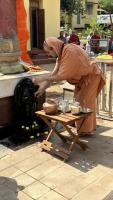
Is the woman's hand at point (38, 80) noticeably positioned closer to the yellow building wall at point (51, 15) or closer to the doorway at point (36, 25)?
the doorway at point (36, 25)

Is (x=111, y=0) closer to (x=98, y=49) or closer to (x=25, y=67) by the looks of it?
(x=98, y=49)

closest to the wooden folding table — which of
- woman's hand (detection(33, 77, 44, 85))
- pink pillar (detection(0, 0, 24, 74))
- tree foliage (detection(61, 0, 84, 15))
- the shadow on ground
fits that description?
woman's hand (detection(33, 77, 44, 85))

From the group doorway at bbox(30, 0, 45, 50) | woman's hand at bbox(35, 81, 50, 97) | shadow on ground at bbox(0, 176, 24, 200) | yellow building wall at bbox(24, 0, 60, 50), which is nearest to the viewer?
shadow on ground at bbox(0, 176, 24, 200)

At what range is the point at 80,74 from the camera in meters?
4.50

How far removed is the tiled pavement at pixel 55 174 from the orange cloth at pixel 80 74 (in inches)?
24.5

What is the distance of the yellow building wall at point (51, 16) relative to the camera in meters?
12.8

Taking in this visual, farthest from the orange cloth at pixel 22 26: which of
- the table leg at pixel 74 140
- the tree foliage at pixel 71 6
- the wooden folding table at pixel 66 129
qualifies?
the tree foliage at pixel 71 6

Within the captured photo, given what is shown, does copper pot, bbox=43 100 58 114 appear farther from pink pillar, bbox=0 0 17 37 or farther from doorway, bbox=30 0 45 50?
doorway, bbox=30 0 45 50

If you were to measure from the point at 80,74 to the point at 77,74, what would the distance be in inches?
2.3

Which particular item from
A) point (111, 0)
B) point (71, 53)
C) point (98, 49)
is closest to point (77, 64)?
point (71, 53)

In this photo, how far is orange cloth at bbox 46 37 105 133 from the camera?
4324mm

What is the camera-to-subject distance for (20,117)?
4828 mm

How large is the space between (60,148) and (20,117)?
0.97 metres

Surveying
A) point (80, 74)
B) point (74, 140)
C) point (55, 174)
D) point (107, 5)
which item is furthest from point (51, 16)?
point (107, 5)
